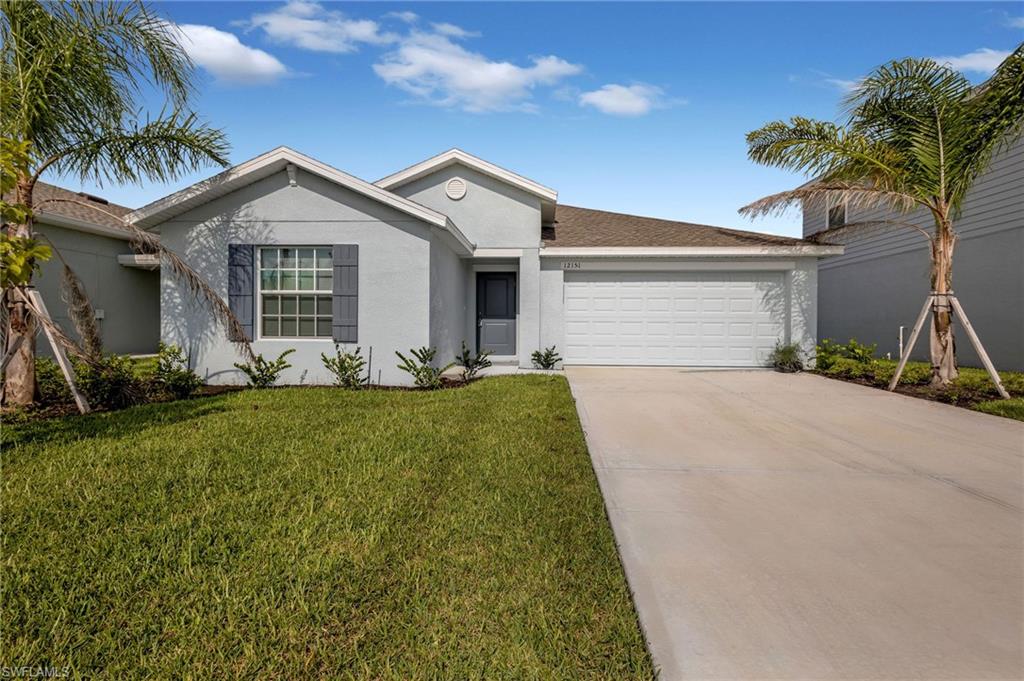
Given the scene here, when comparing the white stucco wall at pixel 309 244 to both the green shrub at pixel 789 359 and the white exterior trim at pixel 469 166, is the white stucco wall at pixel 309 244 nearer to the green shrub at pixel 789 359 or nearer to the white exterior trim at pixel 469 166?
the white exterior trim at pixel 469 166

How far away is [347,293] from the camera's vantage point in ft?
29.7

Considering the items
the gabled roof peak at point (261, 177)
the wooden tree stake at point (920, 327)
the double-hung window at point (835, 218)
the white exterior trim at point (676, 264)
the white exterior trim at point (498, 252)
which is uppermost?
the double-hung window at point (835, 218)

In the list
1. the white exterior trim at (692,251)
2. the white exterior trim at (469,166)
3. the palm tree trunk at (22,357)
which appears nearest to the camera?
the palm tree trunk at (22,357)

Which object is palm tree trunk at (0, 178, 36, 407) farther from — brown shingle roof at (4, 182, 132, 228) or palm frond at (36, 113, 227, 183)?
brown shingle roof at (4, 182, 132, 228)

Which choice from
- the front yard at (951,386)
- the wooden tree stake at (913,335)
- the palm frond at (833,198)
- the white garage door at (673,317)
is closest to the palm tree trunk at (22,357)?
the white garage door at (673,317)

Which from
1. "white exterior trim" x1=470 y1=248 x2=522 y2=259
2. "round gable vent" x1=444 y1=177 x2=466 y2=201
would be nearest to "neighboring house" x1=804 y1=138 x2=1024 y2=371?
"white exterior trim" x1=470 y1=248 x2=522 y2=259

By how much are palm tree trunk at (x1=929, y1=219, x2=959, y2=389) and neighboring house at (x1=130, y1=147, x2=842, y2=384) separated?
2.63 m

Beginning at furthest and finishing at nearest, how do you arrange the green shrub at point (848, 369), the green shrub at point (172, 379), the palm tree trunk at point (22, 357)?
the green shrub at point (848, 369) < the green shrub at point (172, 379) < the palm tree trunk at point (22, 357)

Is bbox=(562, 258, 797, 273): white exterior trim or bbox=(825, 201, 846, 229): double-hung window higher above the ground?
bbox=(825, 201, 846, 229): double-hung window

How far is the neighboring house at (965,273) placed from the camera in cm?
1133

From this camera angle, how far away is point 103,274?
46.2 ft

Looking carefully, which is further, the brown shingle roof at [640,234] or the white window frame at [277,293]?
the brown shingle roof at [640,234]

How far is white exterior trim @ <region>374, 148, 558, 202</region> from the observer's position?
11.8 m

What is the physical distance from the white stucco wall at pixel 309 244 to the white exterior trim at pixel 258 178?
0.62 feet
